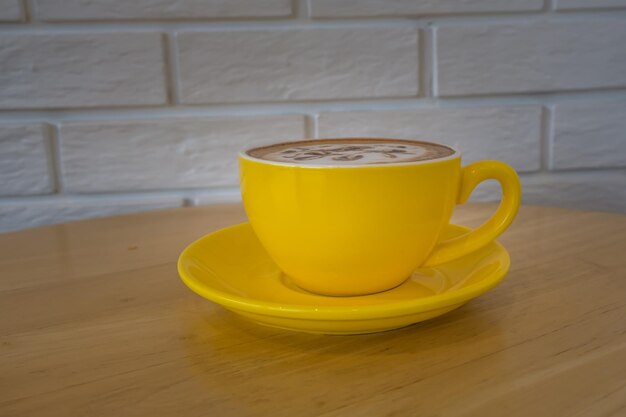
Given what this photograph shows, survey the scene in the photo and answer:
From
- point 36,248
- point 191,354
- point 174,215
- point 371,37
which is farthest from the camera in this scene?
point 371,37

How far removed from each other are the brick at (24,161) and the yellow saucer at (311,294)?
1.46 ft

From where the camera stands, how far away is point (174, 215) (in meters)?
0.72

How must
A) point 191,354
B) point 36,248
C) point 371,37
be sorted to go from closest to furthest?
point 191,354
point 36,248
point 371,37

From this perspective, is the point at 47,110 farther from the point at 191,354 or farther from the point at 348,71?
the point at 191,354

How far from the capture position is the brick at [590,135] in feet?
2.88

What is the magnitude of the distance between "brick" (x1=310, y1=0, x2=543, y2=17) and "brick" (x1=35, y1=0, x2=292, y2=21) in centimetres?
6

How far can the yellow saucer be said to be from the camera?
0.33 meters

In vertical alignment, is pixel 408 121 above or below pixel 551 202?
above

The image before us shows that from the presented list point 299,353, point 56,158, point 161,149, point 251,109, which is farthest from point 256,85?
point 299,353

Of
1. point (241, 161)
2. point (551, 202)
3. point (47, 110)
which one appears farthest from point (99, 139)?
point (551, 202)

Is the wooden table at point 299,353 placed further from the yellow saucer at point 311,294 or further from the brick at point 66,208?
the brick at point 66,208

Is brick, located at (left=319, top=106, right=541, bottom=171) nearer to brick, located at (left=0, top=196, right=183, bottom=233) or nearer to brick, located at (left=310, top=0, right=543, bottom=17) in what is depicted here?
brick, located at (left=310, top=0, right=543, bottom=17)

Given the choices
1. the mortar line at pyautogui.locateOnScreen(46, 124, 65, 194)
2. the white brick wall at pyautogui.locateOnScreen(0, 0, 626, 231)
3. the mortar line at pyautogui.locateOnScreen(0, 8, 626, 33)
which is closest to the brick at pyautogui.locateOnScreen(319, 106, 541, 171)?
the white brick wall at pyautogui.locateOnScreen(0, 0, 626, 231)

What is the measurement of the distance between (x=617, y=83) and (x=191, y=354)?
0.77 m
